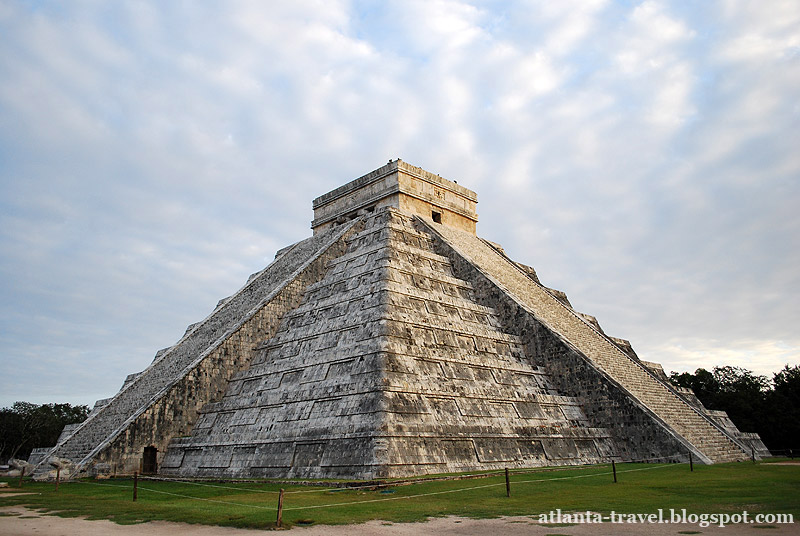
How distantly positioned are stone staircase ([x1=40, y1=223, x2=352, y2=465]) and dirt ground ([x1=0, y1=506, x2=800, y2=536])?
303 inches

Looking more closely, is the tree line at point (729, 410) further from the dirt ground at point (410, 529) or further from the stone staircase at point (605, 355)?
the dirt ground at point (410, 529)

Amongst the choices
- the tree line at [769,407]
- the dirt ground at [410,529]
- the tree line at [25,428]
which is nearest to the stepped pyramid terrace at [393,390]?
the dirt ground at [410,529]

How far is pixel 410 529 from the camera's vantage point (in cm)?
712

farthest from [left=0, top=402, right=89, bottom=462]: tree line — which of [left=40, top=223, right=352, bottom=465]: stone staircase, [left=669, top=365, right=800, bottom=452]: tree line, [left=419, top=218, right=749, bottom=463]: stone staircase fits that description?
[left=669, top=365, right=800, bottom=452]: tree line

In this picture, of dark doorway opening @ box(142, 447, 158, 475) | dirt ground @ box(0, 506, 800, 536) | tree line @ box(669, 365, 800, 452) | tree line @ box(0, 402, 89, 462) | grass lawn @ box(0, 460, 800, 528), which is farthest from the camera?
tree line @ box(0, 402, 89, 462)

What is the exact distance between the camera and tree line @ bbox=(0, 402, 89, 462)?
1642 inches

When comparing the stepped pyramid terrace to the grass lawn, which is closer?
the grass lawn

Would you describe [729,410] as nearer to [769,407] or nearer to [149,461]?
[769,407]

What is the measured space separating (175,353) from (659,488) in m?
16.6

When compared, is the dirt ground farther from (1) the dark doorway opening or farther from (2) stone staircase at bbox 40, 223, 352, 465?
(2) stone staircase at bbox 40, 223, 352, 465

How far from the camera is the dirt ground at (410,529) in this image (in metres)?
6.38

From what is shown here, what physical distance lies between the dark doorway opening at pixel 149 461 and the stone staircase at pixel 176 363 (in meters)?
0.93

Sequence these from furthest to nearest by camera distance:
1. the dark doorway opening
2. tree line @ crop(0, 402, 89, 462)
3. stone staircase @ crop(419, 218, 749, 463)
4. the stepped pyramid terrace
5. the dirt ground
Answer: tree line @ crop(0, 402, 89, 462) < stone staircase @ crop(419, 218, 749, 463) < the dark doorway opening < the stepped pyramid terrace < the dirt ground

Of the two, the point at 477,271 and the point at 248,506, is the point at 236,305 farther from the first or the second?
the point at 248,506
